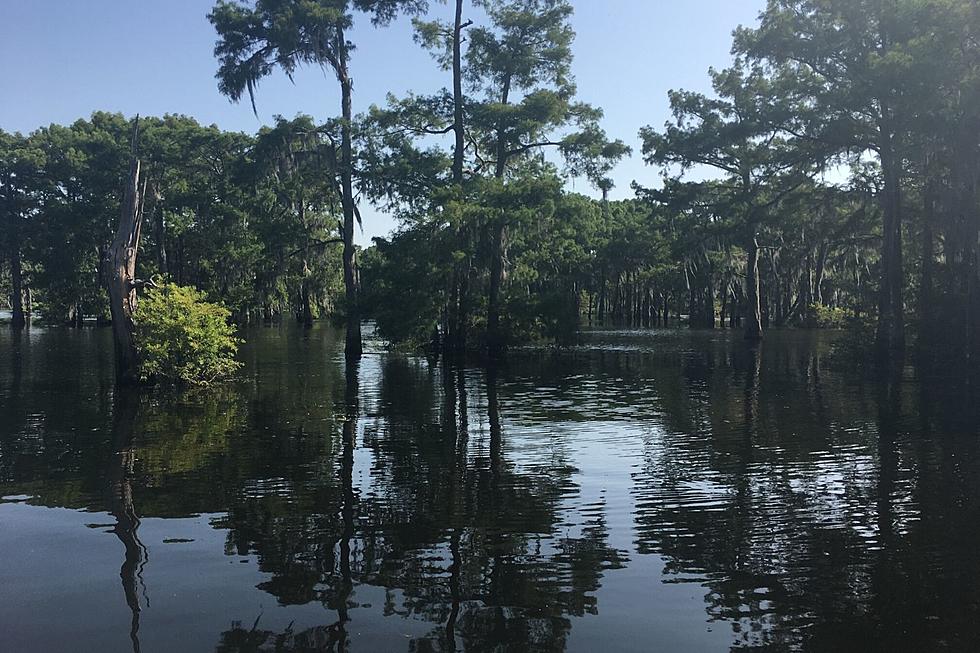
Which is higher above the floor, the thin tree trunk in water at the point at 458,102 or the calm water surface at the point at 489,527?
Answer: the thin tree trunk in water at the point at 458,102

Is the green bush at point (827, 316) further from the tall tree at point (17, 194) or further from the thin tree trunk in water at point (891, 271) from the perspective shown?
the tall tree at point (17, 194)

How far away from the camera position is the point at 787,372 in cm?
2900

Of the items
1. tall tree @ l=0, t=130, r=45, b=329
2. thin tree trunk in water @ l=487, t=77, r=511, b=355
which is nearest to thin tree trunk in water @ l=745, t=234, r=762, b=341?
thin tree trunk in water @ l=487, t=77, r=511, b=355

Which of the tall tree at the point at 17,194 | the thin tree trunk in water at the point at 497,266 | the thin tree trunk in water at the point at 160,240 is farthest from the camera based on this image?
the tall tree at the point at 17,194

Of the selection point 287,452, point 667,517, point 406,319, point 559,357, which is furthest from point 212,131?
point 667,517

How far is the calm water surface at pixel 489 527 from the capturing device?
6.50 metres

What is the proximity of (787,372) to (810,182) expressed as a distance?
47.0ft

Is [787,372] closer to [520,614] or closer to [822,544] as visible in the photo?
[822,544]

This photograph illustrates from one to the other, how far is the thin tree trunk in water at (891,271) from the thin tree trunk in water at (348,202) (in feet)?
74.0

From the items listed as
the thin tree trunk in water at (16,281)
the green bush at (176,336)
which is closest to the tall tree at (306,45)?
the green bush at (176,336)

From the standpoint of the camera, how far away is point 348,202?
3912 cm

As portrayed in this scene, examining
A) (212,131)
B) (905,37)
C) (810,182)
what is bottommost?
(810,182)

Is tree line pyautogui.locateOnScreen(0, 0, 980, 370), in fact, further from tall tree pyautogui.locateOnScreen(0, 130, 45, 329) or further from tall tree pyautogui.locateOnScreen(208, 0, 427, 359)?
tall tree pyautogui.locateOnScreen(0, 130, 45, 329)

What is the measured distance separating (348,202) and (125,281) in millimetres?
16380
